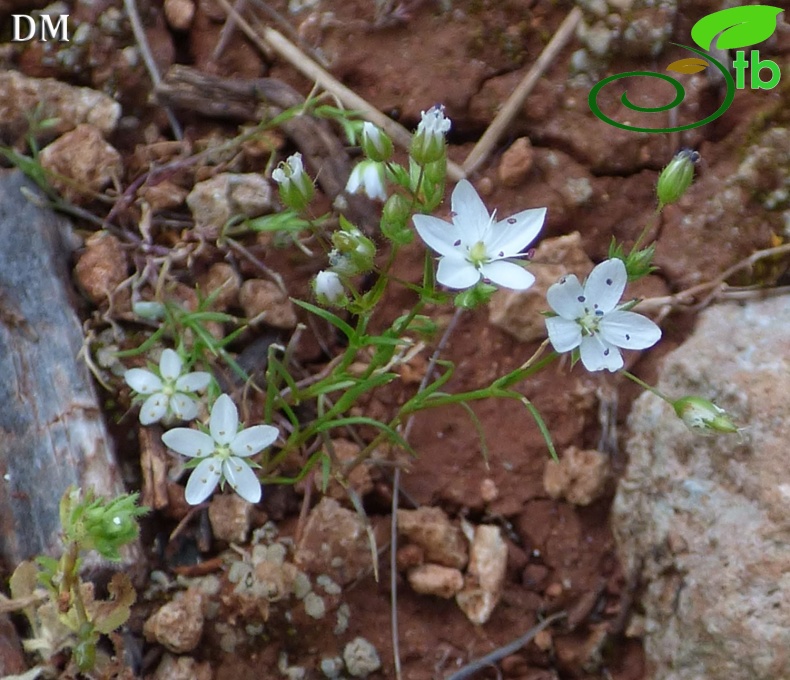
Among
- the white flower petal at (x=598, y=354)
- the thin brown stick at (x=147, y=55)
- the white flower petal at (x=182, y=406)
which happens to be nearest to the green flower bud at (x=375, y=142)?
the white flower petal at (x=598, y=354)

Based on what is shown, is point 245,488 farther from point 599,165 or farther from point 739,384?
point 599,165

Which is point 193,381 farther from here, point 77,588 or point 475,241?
point 475,241

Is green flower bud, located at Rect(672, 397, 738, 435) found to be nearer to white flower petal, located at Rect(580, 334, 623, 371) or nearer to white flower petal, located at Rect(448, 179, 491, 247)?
white flower petal, located at Rect(580, 334, 623, 371)

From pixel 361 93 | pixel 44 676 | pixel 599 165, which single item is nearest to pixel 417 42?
pixel 361 93

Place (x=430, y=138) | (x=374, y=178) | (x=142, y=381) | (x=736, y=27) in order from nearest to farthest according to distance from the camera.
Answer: (x=430, y=138) → (x=374, y=178) → (x=142, y=381) → (x=736, y=27)

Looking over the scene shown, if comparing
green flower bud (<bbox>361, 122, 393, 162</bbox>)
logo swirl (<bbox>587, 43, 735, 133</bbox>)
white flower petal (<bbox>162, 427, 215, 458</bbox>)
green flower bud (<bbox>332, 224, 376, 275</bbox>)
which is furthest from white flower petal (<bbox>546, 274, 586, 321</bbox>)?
logo swirl (<bbox>587, 43, 735, 133</bbox>)

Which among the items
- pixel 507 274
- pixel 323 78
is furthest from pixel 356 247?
pixel 323 78
